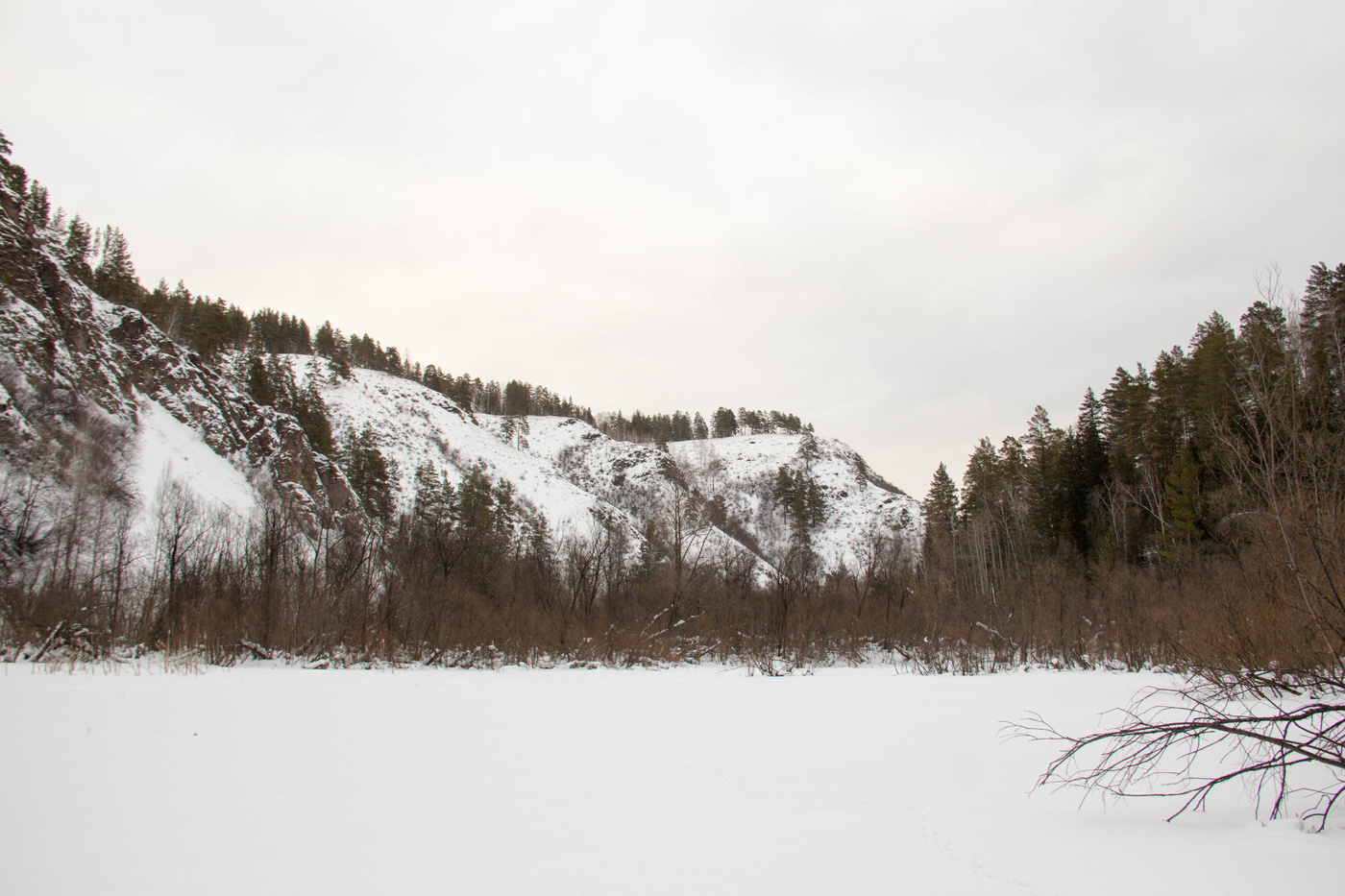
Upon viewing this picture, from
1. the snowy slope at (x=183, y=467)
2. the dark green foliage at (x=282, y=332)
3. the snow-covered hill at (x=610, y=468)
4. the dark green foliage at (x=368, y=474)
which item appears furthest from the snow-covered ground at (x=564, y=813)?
the dark green foliage at (x=282, y=332)

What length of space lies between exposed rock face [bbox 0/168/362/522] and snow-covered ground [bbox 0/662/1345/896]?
30.0 meters

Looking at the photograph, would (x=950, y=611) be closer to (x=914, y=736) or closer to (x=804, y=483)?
(x=914, y=736)

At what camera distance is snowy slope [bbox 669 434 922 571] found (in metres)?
84.4

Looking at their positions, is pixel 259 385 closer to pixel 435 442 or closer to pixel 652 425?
pixel 435 442

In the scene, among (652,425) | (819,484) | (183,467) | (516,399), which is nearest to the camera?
(183,467)

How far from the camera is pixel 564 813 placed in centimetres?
394

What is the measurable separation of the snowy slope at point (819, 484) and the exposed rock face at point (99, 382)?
146 ft

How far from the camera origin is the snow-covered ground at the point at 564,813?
286 centimetres

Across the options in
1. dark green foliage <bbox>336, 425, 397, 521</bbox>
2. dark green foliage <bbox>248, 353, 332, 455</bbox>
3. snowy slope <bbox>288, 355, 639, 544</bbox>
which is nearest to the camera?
dark green foliage <bbox>248, 353, 332, 455</bbox>

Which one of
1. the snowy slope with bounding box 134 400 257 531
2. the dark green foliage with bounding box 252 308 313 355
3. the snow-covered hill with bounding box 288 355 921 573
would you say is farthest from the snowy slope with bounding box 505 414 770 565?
the snowy slope with bounding box 134 400 257 531

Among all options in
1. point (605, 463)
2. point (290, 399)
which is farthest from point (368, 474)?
point (605, 463)

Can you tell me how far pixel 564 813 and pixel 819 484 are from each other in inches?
3659

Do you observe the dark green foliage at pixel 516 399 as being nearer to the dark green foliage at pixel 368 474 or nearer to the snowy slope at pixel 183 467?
the dark green foliage at pixel 368 474

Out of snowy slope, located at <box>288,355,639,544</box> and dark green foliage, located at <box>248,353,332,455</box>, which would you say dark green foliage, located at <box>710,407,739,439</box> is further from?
dark green foliage, located at <box>248,353,332,455</box>
